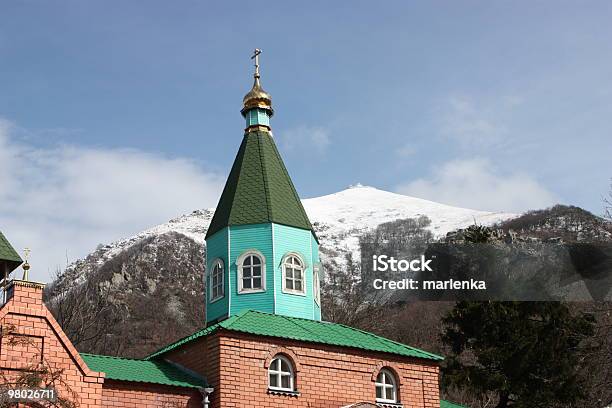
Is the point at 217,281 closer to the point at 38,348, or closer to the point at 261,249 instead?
the point at 261,249

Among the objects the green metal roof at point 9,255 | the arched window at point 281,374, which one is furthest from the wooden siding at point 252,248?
the green metal roof at point 9,255

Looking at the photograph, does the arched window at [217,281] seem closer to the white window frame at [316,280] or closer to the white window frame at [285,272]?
the white window frame at [285,272]

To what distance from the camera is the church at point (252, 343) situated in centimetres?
1769

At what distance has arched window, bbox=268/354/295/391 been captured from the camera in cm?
2094

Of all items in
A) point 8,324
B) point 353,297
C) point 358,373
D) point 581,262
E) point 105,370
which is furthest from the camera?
point 353,297

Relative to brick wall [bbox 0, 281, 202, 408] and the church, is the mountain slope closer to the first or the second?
the church

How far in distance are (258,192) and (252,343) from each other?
602cm

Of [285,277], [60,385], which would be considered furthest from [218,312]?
[60,385]

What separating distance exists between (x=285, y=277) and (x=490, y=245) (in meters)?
15.6

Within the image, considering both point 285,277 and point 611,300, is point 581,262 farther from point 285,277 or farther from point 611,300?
point 285,277

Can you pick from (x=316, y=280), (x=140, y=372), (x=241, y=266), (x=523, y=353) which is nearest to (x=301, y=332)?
(x=241, y=266)

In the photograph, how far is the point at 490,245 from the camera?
1458 inches

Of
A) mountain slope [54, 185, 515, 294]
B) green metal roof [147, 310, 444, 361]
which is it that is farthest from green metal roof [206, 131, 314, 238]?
mountain slope [54, 185, 515, 294]

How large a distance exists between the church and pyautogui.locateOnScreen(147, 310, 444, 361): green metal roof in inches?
1.7
